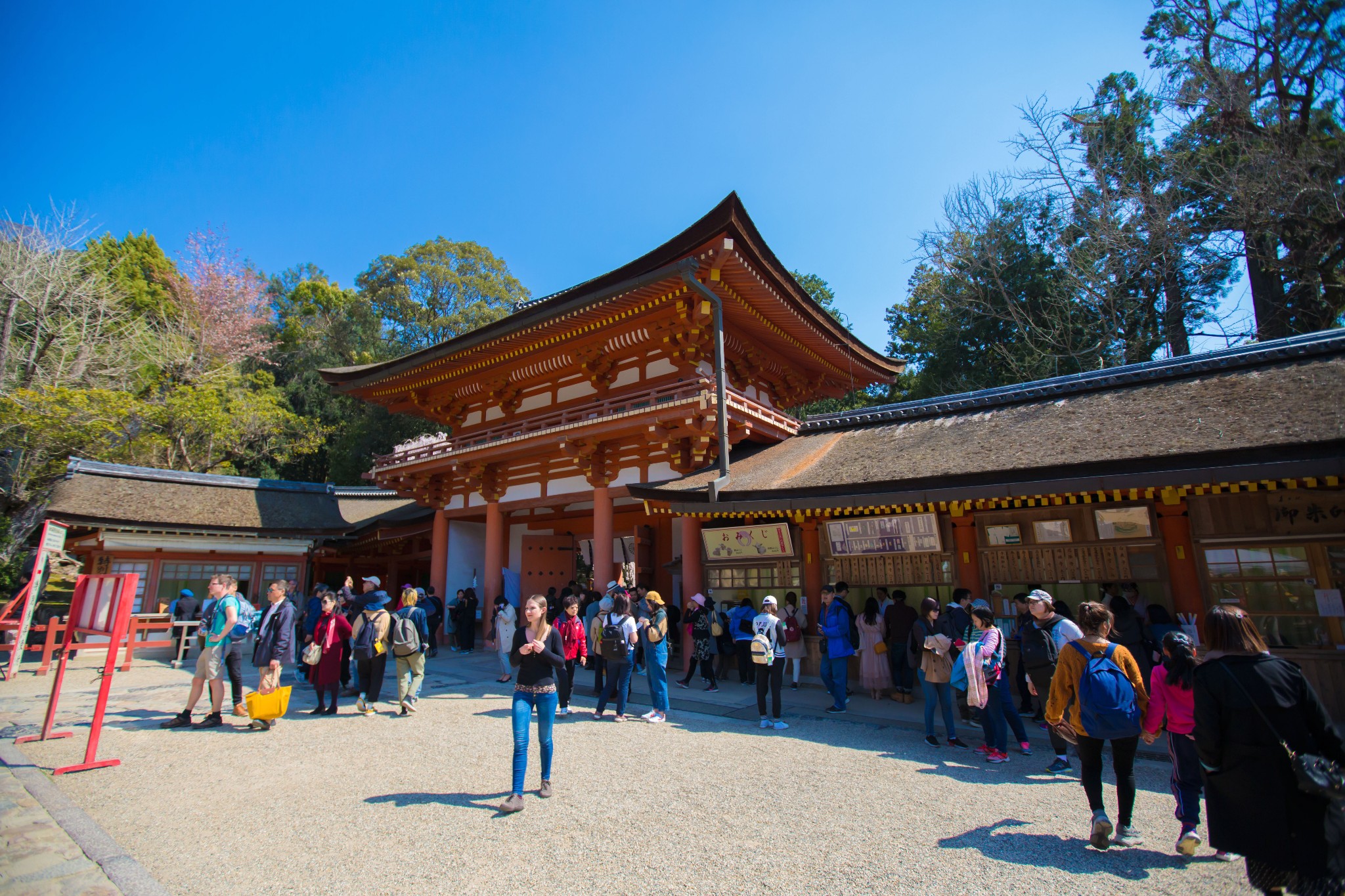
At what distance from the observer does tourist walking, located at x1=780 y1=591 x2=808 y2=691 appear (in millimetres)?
9570

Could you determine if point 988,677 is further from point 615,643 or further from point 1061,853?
point 615,643

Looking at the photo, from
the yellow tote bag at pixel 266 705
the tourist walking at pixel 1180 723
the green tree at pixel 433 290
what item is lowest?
the yellow tote bag at pixel 266 705

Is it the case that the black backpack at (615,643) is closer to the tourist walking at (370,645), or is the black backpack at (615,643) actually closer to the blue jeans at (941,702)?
the tourist walking at (370,645)

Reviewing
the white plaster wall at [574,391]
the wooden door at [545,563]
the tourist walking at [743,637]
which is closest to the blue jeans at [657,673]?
the tourist walking at [743,637]

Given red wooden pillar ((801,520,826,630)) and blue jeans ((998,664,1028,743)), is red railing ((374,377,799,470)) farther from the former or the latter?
blue jeans ((998,664,1028,743))

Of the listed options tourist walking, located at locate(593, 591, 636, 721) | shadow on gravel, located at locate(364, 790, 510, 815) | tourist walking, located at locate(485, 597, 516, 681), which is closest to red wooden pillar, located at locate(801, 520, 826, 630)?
tourist walking, located at locate(593, 591, 636, 721)

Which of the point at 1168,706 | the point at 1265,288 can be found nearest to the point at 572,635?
the point at 1168,706

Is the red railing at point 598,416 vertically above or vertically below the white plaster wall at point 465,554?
above

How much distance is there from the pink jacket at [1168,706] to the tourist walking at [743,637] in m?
5.10

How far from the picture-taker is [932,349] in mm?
24547

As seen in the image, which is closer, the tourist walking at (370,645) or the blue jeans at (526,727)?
the blue jeans at (526,727)

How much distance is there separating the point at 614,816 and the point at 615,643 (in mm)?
2995


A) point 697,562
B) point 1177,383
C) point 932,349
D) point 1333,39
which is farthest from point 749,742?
point 1333,39

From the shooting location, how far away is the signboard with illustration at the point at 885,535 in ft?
30.7
